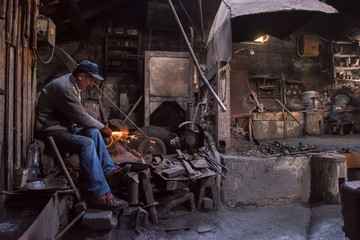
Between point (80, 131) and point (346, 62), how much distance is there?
13904mm

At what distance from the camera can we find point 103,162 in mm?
3604

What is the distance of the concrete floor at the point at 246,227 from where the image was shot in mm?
3479

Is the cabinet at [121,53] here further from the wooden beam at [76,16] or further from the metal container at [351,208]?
the metal container at [351,208]

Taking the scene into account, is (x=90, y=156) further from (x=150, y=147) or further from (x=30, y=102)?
(x=150, y=147)

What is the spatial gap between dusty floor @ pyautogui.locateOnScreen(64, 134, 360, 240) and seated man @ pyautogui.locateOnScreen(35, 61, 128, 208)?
548mm

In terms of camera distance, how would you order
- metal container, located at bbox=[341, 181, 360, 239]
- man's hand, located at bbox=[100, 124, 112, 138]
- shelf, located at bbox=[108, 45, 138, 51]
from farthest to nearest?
shelf, located at bbox=[108, 45, 138, 51], man's hand, located at bbox=[100, 124, 112, 138], metal container, located at bbox=[341, 181, 360, 239]

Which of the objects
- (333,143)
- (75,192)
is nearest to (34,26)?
(75,192)

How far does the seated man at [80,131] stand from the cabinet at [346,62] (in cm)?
1283

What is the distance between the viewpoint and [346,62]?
12.0 metres

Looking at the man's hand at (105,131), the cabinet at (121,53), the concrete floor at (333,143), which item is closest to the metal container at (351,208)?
the man's hand at (105,131)

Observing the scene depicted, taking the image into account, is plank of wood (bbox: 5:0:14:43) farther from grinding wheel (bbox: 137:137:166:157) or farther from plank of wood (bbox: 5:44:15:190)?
grinding wheel (bbox: 137:137:166:157)

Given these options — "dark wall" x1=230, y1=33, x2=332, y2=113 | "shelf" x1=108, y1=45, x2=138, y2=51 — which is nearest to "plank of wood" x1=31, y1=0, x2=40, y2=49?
"shelf" x1=108, y1=45, x2=138, y2=51

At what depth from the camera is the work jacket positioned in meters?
3.40

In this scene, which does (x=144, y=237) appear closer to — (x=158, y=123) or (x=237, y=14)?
(x=237, y=14)
